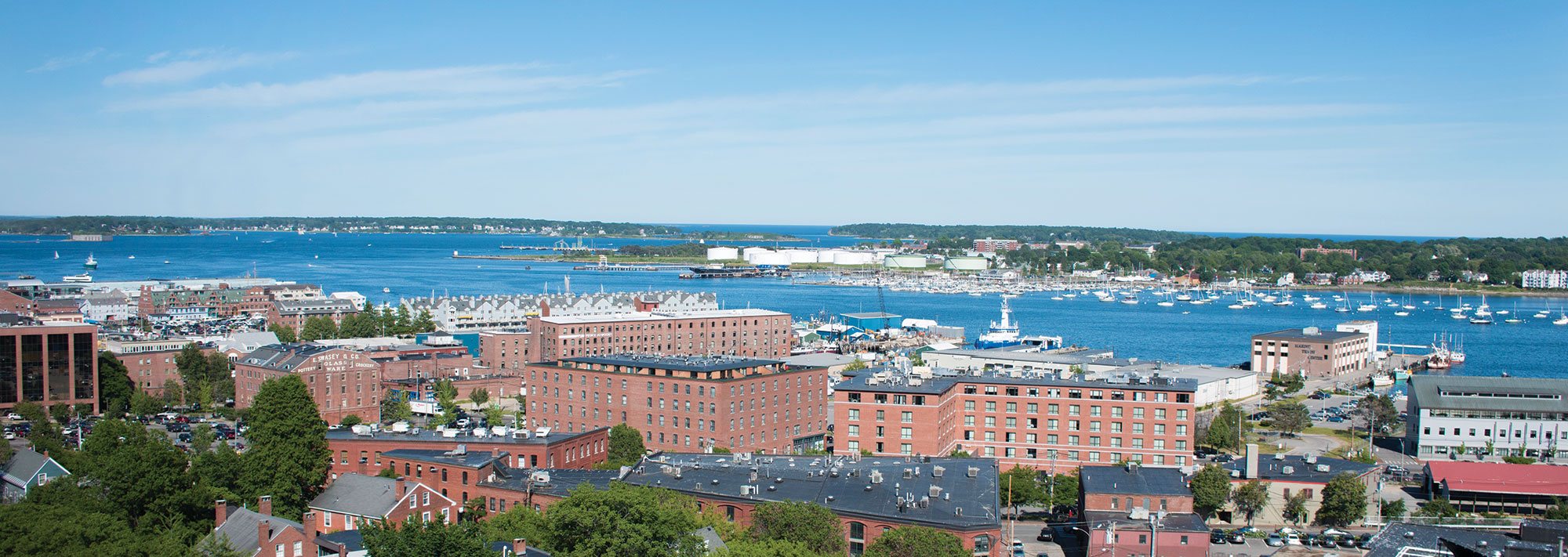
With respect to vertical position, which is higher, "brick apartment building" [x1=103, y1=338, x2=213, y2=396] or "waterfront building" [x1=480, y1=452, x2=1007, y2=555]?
"waterfront building" [x1=480, y1=452, x2=1007, y2=555]

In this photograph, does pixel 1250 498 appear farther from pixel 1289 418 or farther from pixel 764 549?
pixel 1289 418

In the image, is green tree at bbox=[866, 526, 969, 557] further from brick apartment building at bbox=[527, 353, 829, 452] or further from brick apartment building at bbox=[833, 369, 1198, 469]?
brick apartment building at bbox=[527, 353, 829, 452]

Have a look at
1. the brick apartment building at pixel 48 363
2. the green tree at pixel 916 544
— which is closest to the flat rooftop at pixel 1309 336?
the green tree at pixel 916 544

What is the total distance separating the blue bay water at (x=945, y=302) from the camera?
65.6 m

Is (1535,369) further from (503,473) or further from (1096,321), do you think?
(503,473)

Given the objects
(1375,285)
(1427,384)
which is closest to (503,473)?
(1427,384)

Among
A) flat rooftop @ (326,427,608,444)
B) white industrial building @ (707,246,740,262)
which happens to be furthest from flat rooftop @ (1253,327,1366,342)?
white industrial building @ (707,246,740,262)

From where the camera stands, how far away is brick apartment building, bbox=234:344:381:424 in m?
34.8

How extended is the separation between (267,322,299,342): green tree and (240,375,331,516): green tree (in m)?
29.4

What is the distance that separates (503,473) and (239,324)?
155 feet

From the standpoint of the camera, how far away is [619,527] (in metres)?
14.8

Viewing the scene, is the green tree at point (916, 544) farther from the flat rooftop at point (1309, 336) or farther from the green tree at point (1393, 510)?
the flat rooftop at point (1309, 336)

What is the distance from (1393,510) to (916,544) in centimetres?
1233

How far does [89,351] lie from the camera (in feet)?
115
